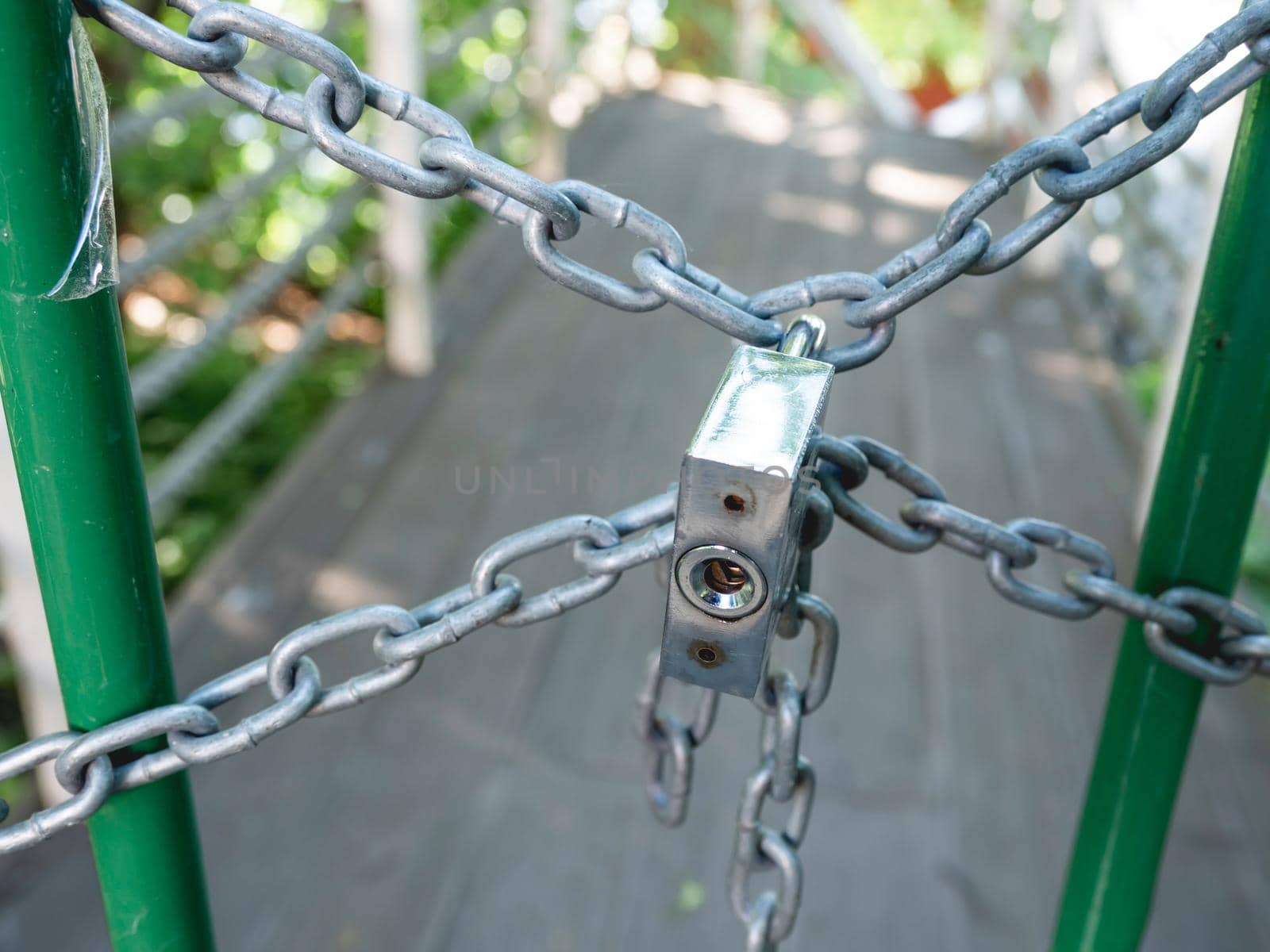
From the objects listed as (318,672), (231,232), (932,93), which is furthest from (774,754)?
(932,93)

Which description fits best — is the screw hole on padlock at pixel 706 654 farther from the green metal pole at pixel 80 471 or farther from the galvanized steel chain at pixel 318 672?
the green metal pole at pixel 80 471

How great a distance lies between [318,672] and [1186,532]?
54cm

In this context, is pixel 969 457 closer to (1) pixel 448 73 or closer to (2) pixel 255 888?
(2) pixel 255 888

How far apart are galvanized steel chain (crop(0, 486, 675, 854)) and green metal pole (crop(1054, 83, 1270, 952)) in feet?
1.12

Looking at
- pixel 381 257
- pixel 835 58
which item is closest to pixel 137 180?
pixel 381 257

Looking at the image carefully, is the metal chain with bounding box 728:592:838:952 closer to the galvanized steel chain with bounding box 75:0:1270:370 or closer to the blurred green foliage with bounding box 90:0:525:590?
the galvanized steel chain with bounding box 75:0:1270:370

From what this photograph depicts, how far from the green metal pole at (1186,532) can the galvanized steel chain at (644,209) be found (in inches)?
3.2

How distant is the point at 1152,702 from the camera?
818 mm

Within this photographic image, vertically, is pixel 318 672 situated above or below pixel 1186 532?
below

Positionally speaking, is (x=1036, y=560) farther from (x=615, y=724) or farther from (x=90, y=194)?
(x=615, y=724)

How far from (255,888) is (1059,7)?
385 cm

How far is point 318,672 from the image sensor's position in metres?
0.67

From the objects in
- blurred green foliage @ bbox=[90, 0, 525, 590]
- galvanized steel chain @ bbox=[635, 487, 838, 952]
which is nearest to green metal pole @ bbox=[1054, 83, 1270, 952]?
galvanized steel chain @ bbox=[635, 487, 838, 952]

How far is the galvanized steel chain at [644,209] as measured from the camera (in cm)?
60
